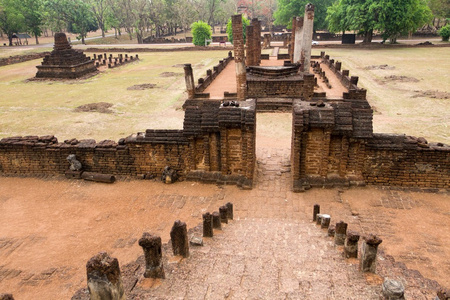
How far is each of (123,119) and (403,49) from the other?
3267 cm

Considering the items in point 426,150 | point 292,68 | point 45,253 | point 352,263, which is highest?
point 292,68

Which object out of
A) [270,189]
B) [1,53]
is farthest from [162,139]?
[1,53]

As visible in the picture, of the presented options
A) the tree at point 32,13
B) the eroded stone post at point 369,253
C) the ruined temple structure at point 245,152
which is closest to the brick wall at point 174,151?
the ruined temple structure at point 245,152

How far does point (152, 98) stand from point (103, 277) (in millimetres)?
16895

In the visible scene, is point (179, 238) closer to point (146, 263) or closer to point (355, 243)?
point (146, 263)

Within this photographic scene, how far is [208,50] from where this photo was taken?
40.5m

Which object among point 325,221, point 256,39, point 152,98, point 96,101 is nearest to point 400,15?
point 256,39

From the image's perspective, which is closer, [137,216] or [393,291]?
[393,291]

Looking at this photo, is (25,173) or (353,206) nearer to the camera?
(353,206)

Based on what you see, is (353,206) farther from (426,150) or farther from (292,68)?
(292,68)

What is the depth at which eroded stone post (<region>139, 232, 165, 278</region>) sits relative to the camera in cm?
425

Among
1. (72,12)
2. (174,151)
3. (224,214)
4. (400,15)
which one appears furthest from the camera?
(72,12)

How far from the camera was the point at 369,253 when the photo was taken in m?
4.34

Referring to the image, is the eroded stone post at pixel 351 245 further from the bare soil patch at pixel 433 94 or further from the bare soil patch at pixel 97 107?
the bare soil patch at pixel 433 94
